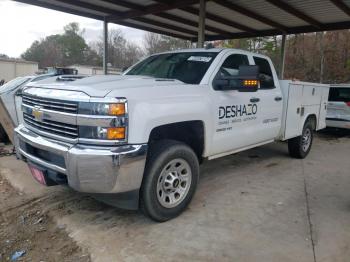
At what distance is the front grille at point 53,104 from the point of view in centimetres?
329

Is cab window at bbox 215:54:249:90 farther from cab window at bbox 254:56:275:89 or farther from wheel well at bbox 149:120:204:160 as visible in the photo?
wheel well at bbox 149:120:204:160

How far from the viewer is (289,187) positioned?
17.0ft

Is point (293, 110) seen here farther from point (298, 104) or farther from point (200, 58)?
point (200, 58)

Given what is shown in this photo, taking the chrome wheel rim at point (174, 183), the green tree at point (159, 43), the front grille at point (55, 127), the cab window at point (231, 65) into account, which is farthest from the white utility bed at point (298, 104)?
the green tree at point (159, 43)

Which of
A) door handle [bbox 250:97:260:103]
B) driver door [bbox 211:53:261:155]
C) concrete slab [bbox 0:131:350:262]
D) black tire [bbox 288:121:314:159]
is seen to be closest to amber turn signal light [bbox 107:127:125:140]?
concrete slab [bbox 0:131:350:262]

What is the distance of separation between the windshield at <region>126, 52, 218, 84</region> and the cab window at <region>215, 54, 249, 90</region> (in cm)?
19

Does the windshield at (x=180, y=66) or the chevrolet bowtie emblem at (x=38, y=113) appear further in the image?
the windshield at (x=180, y=66)

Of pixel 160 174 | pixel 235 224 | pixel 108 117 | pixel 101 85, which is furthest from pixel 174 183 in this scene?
pixel 101 85

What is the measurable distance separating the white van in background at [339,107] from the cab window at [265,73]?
540cm

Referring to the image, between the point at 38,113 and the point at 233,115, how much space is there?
8.03ft

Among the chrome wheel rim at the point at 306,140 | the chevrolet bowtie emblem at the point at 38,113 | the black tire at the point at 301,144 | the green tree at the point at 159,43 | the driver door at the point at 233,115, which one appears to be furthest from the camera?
the green tree at the point at 159,43

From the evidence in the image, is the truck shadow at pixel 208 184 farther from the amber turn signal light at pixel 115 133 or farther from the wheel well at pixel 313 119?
the amber turn signal light at pixel 115 133

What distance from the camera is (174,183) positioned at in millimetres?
3889

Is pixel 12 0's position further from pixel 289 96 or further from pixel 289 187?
pixel 289 187
